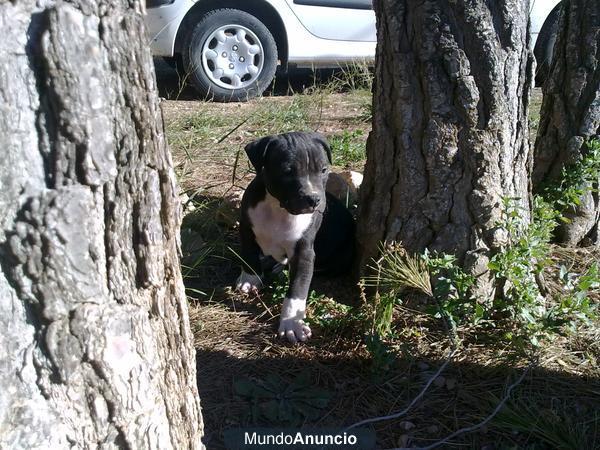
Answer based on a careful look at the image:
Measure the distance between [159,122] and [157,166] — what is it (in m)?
0.11

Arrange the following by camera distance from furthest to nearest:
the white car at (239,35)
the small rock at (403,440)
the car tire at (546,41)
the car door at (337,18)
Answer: the car tire at (546,41) → the car door at (337,18) → the white car at (239,35) → the small rock at (403,440)

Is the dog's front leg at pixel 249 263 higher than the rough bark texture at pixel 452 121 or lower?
lower

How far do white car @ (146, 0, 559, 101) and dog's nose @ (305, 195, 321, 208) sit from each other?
409cm

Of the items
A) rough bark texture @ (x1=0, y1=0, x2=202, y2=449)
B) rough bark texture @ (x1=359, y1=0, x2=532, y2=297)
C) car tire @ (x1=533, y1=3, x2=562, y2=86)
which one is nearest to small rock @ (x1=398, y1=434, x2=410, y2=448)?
rough bark texture @ (x1=359, y1=0, x2=532, y2=297)

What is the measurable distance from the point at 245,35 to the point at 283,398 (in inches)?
222

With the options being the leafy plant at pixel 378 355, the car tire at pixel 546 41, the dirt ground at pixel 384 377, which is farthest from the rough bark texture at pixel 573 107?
the car tire at pixel 546 41

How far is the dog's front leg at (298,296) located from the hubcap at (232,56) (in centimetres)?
435

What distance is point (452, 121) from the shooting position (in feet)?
10.2

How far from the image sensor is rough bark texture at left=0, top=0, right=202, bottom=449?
139cm

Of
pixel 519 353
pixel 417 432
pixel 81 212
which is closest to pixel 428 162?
pixel 519 353

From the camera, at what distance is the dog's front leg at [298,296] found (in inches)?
134

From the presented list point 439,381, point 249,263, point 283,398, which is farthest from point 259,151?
point 439,381

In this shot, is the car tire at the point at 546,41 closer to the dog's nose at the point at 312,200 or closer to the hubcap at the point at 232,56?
the hubcap at the point at 232,56

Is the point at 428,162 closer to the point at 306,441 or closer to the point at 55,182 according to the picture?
the point at 306,441
